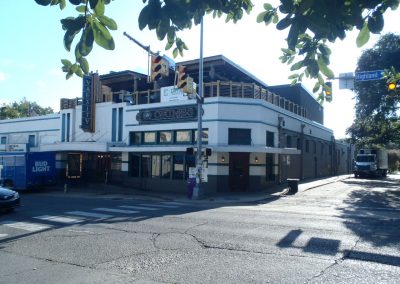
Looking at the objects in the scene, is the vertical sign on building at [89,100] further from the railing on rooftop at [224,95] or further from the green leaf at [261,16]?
the green leaf at [261,16]

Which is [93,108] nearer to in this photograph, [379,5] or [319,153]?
[319,153]

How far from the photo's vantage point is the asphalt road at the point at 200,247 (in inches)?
256

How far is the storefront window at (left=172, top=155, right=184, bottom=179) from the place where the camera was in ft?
82.3

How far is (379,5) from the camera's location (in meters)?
3.00

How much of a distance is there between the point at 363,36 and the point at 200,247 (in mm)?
6570

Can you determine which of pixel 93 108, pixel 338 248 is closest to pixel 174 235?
pixel 338 248

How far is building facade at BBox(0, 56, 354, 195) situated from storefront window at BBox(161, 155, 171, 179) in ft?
0.23

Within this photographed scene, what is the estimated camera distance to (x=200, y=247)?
28.5ft

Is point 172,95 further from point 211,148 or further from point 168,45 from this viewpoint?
point 168,45

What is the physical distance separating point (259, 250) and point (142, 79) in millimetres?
25943

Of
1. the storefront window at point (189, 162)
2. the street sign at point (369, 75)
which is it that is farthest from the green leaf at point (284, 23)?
the storefront window at point (189, 162)

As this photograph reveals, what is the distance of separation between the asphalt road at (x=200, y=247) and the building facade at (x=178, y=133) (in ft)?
30.8

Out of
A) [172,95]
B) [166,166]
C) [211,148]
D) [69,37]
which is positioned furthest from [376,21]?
[172,95]

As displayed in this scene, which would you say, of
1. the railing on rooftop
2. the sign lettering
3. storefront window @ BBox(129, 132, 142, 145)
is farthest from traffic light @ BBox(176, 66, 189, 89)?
storefront window @ BBox(129, 132, 142, 145)
